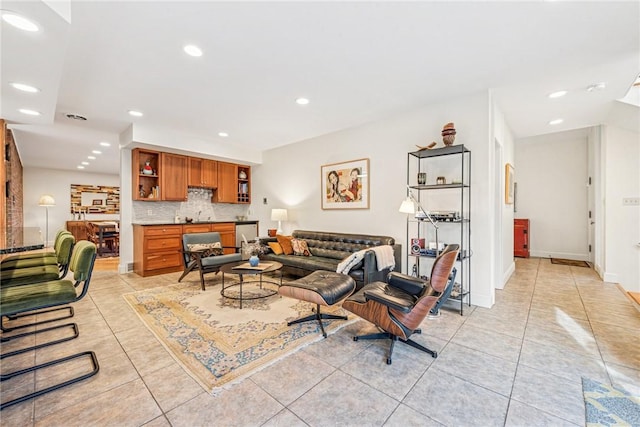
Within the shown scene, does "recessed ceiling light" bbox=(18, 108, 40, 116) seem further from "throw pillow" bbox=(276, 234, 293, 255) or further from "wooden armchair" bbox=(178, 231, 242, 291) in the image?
"throw pillow" bbox=(276, 234, 293, 255)

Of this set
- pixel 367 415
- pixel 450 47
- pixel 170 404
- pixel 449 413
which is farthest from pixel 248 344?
pixel 450 47

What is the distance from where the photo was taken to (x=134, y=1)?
1.89 meters

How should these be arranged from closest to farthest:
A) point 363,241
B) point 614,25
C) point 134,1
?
point 134,1, point 614,25, point 363,241

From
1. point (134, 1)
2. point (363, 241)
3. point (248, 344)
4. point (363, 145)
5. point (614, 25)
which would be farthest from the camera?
point (363, 145)

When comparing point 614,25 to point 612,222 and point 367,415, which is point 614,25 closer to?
point 367,415

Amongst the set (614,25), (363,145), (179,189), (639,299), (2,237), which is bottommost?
(639,299)

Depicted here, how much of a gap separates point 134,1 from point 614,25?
143 inches

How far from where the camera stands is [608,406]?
1.63 m

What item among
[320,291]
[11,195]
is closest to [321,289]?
[320,291]

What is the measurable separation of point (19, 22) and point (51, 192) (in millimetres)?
9903

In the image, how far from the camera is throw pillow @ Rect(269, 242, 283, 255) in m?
4.86

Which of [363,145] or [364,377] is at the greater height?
[363,145]

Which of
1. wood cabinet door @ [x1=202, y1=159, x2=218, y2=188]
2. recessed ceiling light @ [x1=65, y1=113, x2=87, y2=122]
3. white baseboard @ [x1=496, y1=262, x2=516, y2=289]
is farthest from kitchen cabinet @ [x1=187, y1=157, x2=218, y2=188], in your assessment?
white baseboard @ [x1=496, y1=262, x2=516, y2=289]

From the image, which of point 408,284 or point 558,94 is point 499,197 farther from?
point 408,284
